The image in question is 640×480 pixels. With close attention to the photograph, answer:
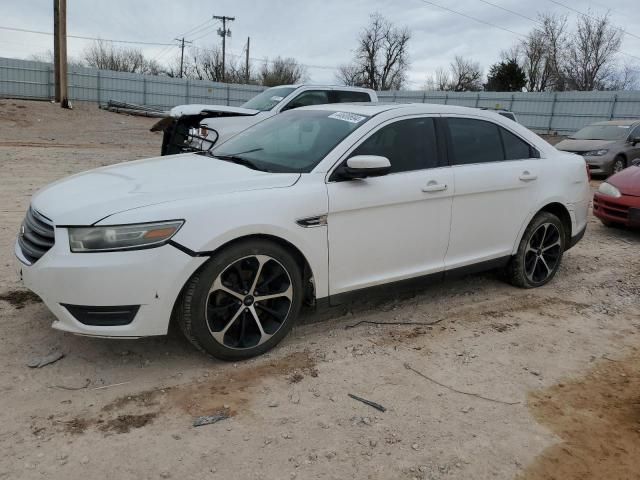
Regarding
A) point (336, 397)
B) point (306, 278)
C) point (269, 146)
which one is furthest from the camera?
point (269, 146)

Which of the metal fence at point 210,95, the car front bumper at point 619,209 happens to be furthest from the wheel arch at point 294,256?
the metal fence at point 210,95

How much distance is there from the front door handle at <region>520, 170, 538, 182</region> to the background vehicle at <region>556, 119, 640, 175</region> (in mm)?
10181

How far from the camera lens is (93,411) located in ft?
9.62

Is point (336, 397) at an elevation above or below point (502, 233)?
below

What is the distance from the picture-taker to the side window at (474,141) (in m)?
4.44

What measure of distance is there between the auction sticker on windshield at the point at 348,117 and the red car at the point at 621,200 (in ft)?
15.9

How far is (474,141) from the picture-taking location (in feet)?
15.0

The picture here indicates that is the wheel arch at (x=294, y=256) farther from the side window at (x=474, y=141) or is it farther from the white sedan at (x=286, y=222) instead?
the side window at (x=474, y=141)

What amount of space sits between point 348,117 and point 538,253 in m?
2.30

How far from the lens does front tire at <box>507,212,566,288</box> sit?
4961 mm

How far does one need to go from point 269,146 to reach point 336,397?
2002mm

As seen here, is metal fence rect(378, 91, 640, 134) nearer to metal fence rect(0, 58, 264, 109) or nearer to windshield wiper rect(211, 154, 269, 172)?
metal fence rect(0, 58, 264, 109)

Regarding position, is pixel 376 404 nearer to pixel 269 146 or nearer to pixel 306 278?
pixel 306 278

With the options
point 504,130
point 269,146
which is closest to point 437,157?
point 504,130
